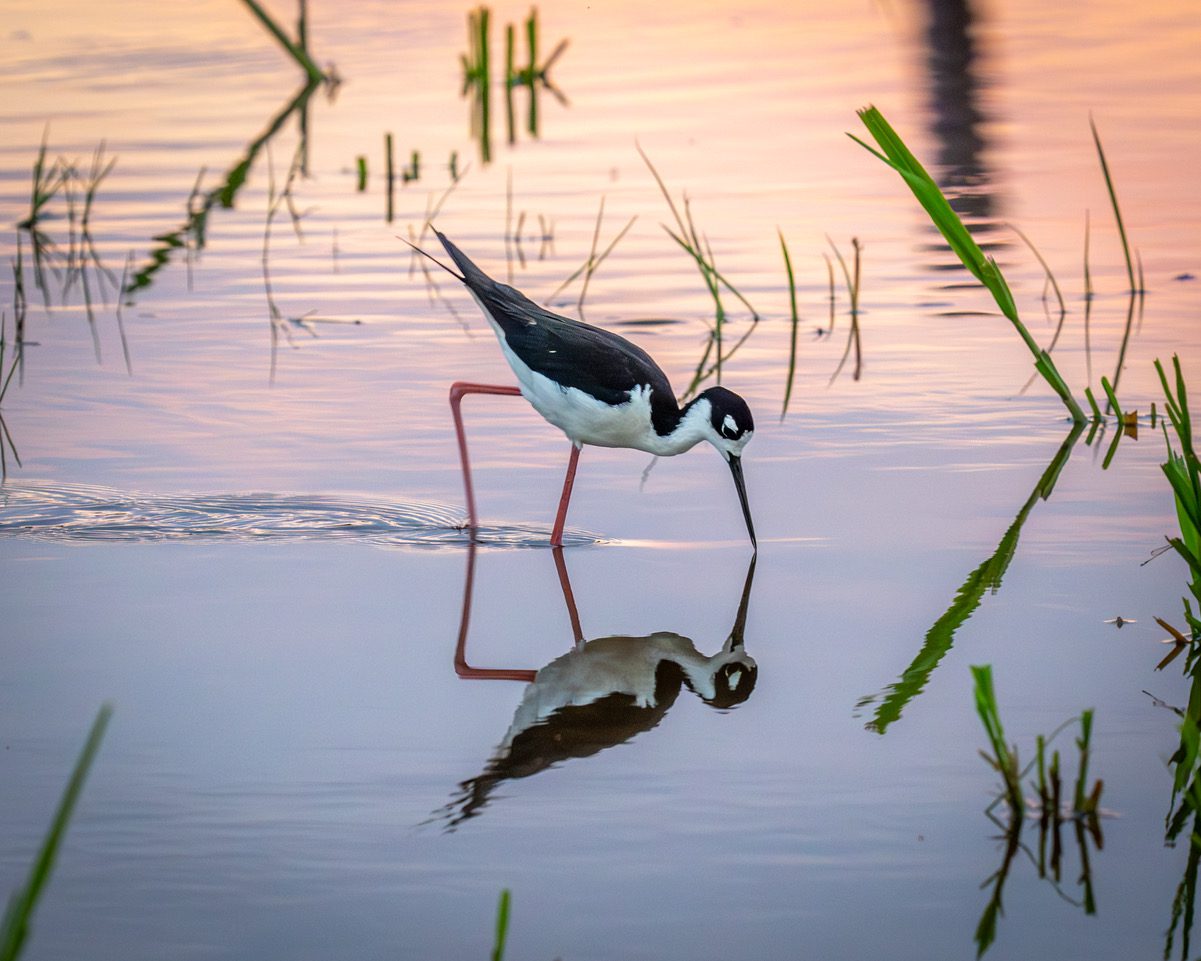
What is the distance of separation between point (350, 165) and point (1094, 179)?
4661 mm

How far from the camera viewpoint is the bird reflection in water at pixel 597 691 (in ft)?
14.5

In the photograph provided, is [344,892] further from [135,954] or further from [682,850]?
[682,850]

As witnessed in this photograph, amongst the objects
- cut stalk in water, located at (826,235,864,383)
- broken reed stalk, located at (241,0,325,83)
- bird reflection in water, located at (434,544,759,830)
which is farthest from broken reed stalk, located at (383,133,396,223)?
bird reflection in water, located at (434,544,759,830)

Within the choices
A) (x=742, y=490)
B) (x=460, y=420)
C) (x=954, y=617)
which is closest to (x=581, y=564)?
(x=742, y=490)

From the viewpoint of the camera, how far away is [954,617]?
5.25 m

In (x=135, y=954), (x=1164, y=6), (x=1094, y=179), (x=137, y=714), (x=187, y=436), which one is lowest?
(x=135, y=954)

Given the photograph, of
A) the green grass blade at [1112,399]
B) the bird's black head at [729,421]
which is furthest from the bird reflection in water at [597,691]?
the green grass blade at [1112,399]

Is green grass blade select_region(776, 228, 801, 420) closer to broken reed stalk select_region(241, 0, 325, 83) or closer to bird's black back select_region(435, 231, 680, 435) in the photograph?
bird's black back select_region(435, 231, 680, 435)

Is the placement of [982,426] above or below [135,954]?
above

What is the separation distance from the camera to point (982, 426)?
709cm

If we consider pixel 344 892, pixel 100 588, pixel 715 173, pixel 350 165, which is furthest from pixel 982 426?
pixel 350 165

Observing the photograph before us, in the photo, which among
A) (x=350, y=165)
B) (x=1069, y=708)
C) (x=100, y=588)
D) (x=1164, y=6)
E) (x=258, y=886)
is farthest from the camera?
(x=1164, y=6)

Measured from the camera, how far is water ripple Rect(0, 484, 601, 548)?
6043 millimetres

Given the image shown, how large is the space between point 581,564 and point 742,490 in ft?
1.94
